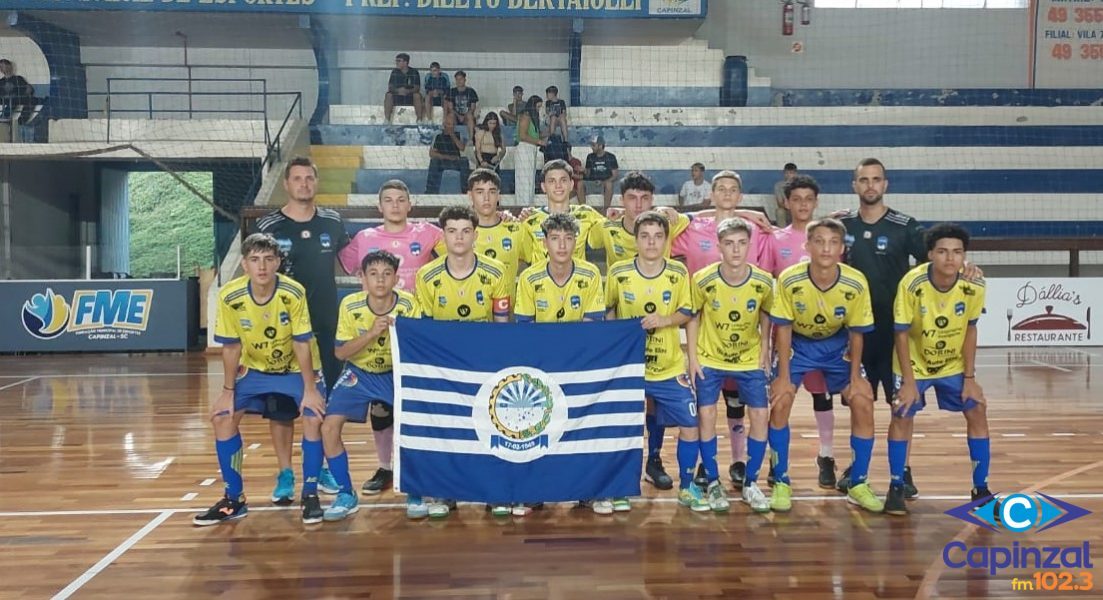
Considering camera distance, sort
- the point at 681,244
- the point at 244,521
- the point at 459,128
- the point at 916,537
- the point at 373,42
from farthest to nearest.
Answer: the point at 373,42 → the point at 459,128 → the point at 681,244 → the point at 244,521 → the point at 916,537

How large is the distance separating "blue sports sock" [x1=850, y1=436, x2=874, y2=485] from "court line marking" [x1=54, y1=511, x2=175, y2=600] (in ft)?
11.8

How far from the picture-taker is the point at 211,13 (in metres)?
15.0

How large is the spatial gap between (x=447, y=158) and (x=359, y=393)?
9585 mm

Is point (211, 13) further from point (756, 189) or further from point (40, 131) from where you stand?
point (756, 189)

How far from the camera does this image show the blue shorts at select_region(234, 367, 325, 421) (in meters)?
4.71

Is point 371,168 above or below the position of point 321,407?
above

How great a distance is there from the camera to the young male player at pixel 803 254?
5230mm

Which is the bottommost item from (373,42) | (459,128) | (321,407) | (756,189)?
(321,407)

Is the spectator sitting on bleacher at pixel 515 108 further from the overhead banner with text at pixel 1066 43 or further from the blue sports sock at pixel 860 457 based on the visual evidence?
the blue sports sock at pixel 860 457

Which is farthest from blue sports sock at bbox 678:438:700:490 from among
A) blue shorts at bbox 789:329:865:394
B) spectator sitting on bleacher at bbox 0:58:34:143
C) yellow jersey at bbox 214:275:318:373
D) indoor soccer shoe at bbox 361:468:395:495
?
spectator sitting on bleacher at bbox 0:58:34:143

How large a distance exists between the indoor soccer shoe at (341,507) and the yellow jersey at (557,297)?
4.17ft

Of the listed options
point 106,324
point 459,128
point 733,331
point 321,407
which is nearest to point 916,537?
point 733,331

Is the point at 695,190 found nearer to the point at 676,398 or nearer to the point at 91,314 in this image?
the point at 91,314

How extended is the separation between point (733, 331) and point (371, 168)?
11.0 metres
